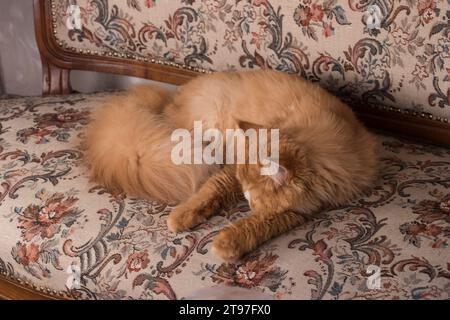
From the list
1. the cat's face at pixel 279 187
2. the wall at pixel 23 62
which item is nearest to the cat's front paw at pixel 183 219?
the cat's face at pixel 279 187

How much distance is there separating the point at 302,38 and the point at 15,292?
3.03 ft

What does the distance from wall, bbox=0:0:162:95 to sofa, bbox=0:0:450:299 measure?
27 cm

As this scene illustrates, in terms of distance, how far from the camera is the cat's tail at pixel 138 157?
1244 mm

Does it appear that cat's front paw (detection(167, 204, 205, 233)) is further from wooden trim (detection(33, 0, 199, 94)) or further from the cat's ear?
wooden trim (detection(33, 0, 199, 94))

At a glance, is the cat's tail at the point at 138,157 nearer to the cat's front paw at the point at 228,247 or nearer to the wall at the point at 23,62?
the cat's front paw at the point at 228,247

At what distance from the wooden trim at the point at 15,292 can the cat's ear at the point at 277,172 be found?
1.81ft

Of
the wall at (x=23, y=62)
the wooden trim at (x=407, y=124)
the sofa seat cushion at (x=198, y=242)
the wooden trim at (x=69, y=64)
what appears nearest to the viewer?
the sofa seat cushion at (x=198, y=242)

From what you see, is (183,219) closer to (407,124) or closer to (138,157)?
(138,157)

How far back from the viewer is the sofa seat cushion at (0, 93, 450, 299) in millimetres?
1016

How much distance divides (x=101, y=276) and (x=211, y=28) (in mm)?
780

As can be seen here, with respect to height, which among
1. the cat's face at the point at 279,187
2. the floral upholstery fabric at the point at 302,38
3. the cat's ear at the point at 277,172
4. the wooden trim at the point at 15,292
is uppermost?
the floral upholstery fabric at the point at 302,38

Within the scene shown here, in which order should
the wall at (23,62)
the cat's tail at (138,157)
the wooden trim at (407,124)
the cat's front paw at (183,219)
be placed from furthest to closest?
the wall at (23,62) → the wooden trim at (407,124) → the cat's tail at (138,157) → the cat's front paw at (183,219)

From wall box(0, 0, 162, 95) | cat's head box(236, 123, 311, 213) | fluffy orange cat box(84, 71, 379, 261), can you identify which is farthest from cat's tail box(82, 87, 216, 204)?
wall box(0, 0, 162, 95)

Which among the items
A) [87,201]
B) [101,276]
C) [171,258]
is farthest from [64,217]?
[171,258]
